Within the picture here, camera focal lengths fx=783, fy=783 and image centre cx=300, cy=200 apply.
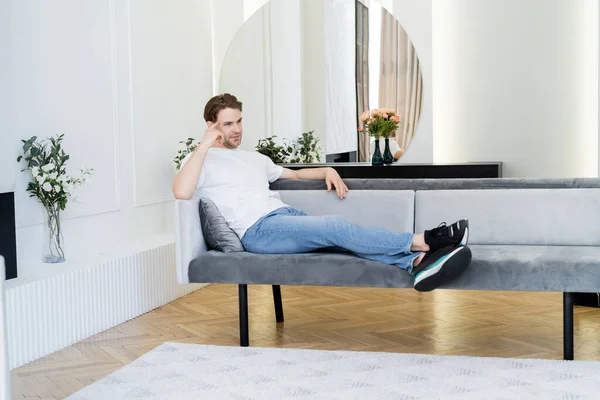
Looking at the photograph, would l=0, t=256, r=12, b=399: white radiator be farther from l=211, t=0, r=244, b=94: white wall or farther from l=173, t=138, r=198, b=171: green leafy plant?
l=211, t=0, r=244, b=94: white wall

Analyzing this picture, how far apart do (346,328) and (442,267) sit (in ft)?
3.30

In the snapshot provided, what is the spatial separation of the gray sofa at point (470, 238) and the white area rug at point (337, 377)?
27 centimetres

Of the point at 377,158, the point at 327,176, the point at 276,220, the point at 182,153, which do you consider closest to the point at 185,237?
the point at 276,220

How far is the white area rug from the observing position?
2623 millimetres

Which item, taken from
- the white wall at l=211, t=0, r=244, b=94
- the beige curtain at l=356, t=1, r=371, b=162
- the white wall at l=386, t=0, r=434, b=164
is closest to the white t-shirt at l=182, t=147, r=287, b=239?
the beige curtain at l=356, t=1, r=371, b=162

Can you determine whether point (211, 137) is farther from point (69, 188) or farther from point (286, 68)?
point (286, 68)

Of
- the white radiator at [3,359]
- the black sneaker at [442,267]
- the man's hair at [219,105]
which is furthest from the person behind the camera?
the man's hair at [219,105]

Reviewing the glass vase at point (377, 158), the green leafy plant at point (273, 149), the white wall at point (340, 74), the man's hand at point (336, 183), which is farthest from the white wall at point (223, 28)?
the man's hand at point (336, 183)

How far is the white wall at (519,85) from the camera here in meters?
5.55

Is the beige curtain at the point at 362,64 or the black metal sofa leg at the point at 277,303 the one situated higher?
the beige curtain at the point at 362,64

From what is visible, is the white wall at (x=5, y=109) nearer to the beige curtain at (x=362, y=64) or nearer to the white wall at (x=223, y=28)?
the white wall at (x=223, y=28)

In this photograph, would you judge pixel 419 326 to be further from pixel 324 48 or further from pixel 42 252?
pixel 324 48

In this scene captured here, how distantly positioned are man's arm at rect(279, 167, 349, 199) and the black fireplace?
123 cm

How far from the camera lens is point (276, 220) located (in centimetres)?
329
